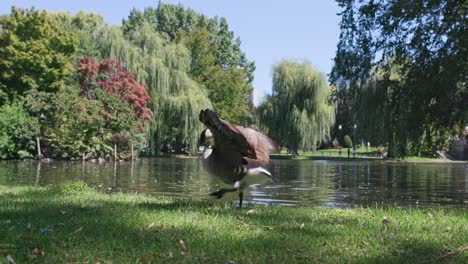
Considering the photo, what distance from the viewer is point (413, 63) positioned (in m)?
14.2

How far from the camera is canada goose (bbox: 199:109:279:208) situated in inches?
250

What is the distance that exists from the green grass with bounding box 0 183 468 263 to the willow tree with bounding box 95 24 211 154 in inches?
1216

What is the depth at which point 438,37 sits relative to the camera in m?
13.8

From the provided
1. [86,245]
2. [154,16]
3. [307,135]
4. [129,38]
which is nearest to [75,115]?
[129,38]

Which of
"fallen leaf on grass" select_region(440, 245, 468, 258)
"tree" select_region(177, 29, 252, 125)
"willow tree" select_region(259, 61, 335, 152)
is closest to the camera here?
"fallen leaf on grass" select_region(440, 245, 468, 258)

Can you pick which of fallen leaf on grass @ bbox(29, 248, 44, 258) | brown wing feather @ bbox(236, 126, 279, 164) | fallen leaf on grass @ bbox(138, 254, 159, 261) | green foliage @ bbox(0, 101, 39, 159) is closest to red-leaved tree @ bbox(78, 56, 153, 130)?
green foliage @ bbox(0, 101, 39, 159)

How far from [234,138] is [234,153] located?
7.7 inches

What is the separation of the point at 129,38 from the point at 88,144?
39.5 feet

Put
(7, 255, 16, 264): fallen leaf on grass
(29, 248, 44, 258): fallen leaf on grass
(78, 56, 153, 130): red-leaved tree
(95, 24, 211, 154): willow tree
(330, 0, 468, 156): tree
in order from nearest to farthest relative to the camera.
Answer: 1. (7, 255, 16, 264): fallen leaf on grass
2. (29, 248, 44, 258): fallen leaf on grass
3. (330, 0, 468, 156): tree
4. (78, 56, 153, 130): red-leaved tree
5. (95, 24, 211, 154): willow tree

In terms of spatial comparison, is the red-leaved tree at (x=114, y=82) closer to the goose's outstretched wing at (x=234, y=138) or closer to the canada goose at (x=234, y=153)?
the canada goose at (x=234, y=153)

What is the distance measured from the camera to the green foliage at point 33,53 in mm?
31703

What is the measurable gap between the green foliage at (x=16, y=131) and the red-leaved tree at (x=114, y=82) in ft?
15.7

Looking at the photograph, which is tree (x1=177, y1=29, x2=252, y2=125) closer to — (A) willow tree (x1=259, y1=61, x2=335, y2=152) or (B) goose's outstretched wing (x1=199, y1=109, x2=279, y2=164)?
(A) willow tree (x1=259, y1=61, x2=335, y2=152)

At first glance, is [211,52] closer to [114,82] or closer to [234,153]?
[114,82]
